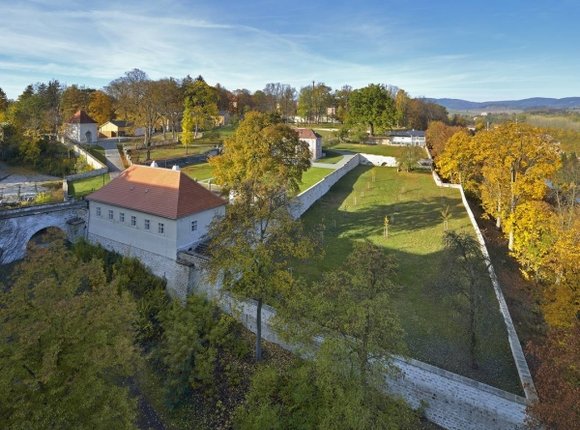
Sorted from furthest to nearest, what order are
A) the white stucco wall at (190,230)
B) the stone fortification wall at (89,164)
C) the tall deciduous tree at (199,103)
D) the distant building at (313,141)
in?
1. the tall deciduous tree at (199,103)
2. the distant building at (313,141)
3. the stone fortification wall at (89,164)
4. the white stucco wall at (190,230)

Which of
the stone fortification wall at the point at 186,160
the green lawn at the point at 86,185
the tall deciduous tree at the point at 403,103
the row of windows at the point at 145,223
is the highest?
the tall deciduous tree at the point at 403,103

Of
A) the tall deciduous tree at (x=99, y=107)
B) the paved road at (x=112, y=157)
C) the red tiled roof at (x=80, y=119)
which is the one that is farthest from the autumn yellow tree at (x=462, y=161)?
the tall deciduous tree at (x=99, y=107)

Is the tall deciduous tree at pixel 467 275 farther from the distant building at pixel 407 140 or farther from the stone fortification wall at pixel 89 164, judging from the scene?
the distant building at pixel 407 140

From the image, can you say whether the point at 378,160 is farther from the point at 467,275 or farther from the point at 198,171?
the point at 467,275

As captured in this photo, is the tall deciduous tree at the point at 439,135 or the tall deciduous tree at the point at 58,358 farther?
the tall deciduous tree at the point at 439,135

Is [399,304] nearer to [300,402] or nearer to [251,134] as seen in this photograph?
[300,402]

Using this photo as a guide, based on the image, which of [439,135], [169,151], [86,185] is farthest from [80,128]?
[439,135]

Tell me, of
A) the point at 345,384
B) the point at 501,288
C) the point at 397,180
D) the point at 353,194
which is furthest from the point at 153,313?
the point at 397,180
